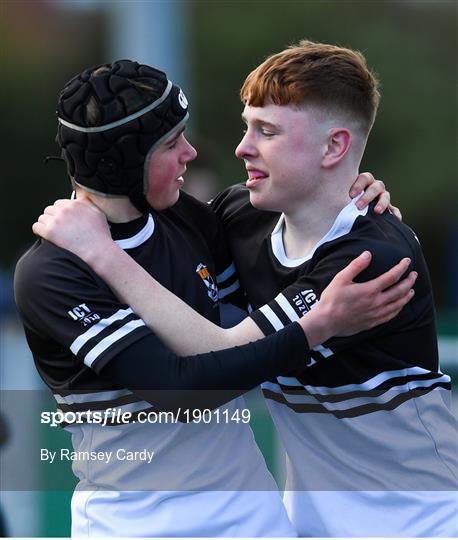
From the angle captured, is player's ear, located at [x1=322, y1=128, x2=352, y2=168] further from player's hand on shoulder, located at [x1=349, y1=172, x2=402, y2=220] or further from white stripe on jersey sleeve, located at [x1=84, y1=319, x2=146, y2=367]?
white stripe on jersey sleeve, located at [x1=84, y1=319, x2=146, y2=367]

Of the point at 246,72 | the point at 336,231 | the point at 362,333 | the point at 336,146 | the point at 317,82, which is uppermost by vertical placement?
the point at 317,82

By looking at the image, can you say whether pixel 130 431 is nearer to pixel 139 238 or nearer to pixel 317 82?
pixel 139 238

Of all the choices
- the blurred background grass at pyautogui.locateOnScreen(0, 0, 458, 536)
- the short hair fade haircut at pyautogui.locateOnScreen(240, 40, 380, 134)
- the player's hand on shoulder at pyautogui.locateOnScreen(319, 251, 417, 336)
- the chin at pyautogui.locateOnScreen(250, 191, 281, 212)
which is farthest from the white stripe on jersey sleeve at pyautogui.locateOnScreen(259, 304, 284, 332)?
the blurred background grass at pyautogui.locateOnScreen(0, 0, 458, 536)

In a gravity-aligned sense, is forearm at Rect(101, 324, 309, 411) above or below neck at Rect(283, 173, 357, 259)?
below

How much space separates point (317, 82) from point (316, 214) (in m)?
0.41

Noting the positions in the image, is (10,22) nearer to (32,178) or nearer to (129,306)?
(32,178)

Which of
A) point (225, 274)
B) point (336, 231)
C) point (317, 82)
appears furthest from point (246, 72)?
A: point (336, 231)

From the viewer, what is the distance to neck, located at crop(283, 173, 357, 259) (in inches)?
123

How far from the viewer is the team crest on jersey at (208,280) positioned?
3158mm

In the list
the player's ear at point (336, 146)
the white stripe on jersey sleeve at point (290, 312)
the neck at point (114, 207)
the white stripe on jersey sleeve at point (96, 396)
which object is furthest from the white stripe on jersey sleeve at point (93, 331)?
the player's ear at point (336, 146)

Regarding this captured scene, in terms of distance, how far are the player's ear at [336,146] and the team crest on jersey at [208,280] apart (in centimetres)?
49

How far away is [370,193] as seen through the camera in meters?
3.18

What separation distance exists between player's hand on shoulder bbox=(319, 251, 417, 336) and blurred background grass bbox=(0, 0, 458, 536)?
10790 millimetres

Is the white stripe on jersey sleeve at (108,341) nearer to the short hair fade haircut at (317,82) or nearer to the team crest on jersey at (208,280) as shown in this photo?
the team crest on jersey at (208,280)
